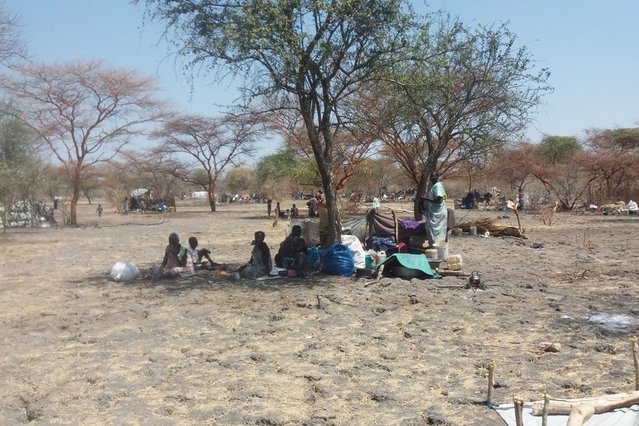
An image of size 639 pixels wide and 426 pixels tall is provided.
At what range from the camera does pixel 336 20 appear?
9.31m

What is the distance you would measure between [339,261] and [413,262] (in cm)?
124

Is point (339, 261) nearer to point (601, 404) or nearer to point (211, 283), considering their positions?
point (211, 283)

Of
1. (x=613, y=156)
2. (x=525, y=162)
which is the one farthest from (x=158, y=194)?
(x=613, y=156)

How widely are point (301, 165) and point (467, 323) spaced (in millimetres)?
24745

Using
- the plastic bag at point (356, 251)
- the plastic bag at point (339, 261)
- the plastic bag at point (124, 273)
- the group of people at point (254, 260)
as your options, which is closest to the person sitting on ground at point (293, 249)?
the group of people at point (254, 260)

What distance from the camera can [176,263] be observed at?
387 inches

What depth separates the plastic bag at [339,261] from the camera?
964 cm

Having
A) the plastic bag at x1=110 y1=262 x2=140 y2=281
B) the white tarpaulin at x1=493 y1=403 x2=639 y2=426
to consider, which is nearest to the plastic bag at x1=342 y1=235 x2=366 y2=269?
the plastic bag at x1=110 y1=262 x2=140 y2=281

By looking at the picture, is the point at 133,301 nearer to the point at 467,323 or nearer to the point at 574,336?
the point at 467,323

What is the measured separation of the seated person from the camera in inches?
380

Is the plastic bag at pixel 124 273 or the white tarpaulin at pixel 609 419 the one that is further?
the plastic bag at pixel 124 273

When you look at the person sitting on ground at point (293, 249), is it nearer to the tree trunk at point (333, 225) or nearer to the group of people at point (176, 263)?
the tree trunk at point (333, 225)

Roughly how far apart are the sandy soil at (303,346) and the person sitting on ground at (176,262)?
1.20 ft

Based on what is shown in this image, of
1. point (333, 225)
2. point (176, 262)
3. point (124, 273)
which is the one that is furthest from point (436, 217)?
point (124, 273)
